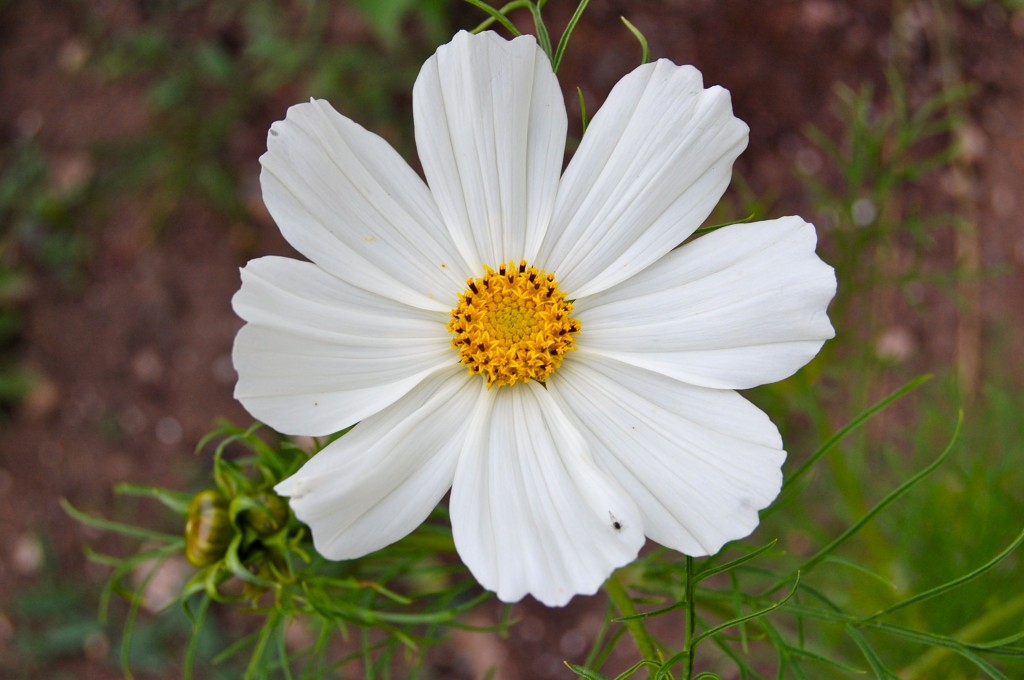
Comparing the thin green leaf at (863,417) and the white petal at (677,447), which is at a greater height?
the white petal at (677,447)

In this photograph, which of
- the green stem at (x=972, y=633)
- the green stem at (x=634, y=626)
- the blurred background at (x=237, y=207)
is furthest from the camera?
the blurred background at (x=237, y=207)

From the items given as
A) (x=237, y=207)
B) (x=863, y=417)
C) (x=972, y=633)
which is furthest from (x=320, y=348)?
(x=237, y=207)

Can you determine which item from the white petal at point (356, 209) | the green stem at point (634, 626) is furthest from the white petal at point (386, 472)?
the green stem at point (634, 626)

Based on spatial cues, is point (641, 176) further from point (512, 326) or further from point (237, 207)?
point (237, 207)

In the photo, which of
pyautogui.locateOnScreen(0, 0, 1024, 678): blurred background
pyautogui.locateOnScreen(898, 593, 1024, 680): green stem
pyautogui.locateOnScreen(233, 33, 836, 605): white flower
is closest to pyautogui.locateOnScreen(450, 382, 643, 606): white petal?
pyautogui.locateOnScreen(233, 33, 836, 605): white flower

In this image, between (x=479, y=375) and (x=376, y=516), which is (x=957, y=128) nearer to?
(x=479, y=375)

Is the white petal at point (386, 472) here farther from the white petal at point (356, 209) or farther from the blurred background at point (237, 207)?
the blurred background at point (237, 207)

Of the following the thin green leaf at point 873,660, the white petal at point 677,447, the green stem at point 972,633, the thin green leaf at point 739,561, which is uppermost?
the white petal at point 677,447
